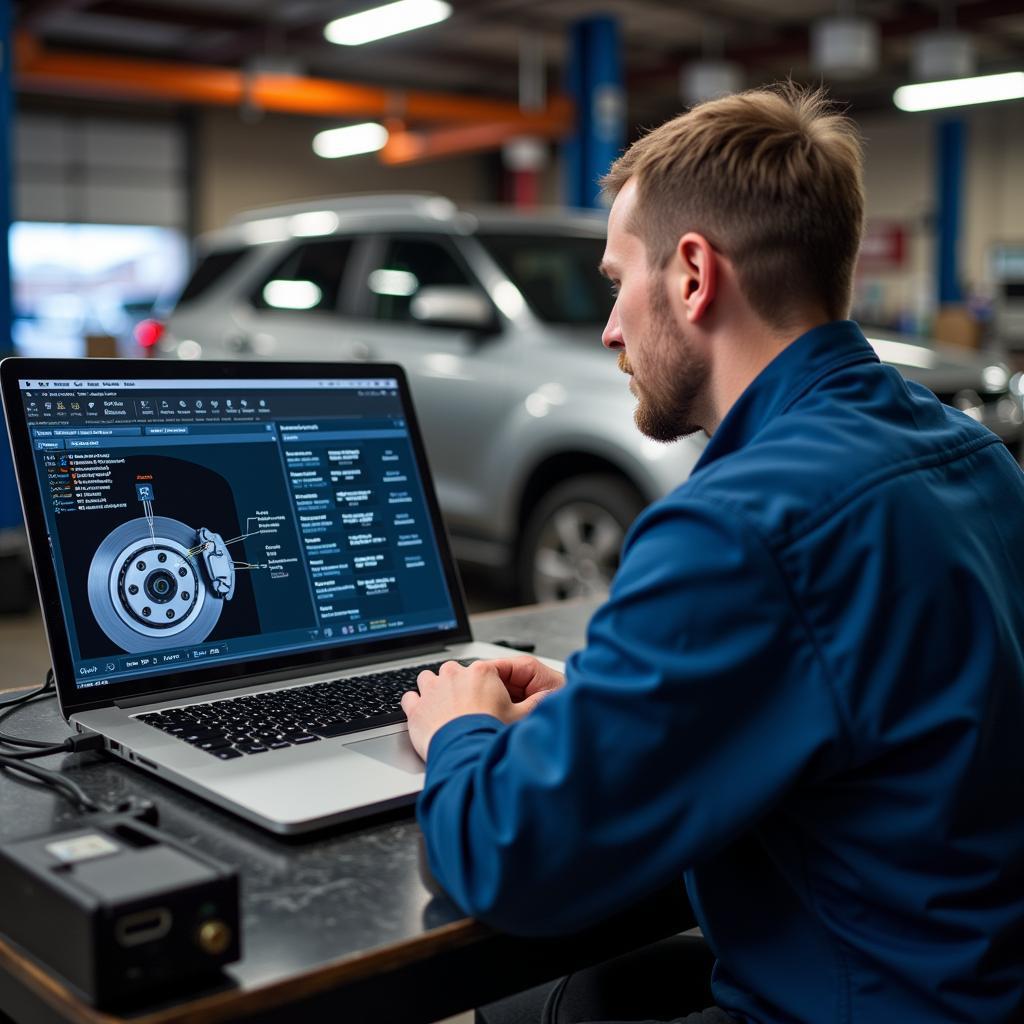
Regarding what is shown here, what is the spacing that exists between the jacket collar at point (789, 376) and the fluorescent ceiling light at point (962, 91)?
1002 centimetres

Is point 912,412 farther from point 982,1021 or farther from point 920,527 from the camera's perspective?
point 982,1021

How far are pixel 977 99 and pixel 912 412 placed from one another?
10.8 m

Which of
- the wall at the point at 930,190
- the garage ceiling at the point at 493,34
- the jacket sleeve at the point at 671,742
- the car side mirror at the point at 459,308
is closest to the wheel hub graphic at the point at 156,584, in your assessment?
the jacket sleeve at the point at 671,742

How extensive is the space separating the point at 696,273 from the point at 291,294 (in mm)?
4532

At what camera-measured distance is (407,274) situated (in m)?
5.10

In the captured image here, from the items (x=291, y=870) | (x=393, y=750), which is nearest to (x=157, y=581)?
(x=393, y=750)

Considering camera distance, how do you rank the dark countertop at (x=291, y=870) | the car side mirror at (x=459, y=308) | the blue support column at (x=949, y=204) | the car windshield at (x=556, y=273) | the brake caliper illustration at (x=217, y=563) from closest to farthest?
the dark countertop at (x=291, y=870) → the brake caliper illustration at (x=217, y=563) → the car side mirror at (x=459, y=308) → the car windshield at (x=556, y=273) → the blue support column at (x=949, y=204)

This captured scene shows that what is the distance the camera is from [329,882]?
96cm

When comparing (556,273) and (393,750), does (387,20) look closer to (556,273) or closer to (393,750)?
(556,273)

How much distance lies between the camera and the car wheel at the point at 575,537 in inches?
172

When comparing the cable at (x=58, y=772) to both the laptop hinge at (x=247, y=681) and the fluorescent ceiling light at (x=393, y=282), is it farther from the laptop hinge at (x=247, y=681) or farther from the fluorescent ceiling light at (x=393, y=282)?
the fluorescent ceiling light at (x=393, y=282)

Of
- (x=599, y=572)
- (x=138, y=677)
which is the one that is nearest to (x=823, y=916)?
(x=138, y=677)

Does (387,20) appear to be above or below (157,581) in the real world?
above

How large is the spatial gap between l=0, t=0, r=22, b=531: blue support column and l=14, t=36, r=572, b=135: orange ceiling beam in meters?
5.89
